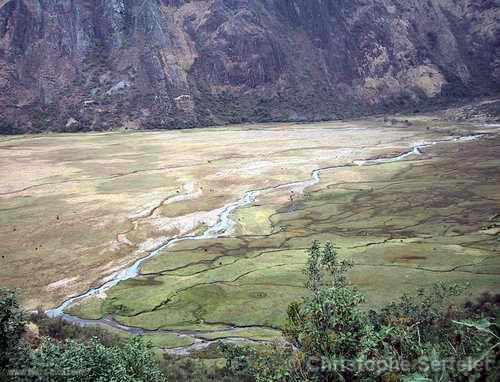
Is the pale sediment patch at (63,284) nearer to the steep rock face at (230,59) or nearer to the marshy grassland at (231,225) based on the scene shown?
the marshy grassland at (231,225)

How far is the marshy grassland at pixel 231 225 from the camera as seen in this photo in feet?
121

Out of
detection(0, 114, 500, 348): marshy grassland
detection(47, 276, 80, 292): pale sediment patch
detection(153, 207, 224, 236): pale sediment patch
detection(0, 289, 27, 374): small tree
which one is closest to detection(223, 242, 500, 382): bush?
detection(0, 289, 27, 374): small tree

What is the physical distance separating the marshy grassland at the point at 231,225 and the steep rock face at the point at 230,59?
119 ft

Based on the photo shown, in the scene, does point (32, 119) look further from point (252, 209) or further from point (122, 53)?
point (252, 209)

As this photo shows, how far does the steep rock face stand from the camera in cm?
14200

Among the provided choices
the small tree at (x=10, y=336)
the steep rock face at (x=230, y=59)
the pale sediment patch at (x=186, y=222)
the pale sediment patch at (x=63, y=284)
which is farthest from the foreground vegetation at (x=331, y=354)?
the steep rock face at (x=230, y=59)

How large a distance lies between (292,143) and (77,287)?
77.0m

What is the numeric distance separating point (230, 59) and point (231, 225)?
4425 inches

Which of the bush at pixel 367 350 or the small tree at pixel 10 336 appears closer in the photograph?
the bush at pixel 367 350

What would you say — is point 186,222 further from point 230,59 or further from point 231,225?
point 230,59

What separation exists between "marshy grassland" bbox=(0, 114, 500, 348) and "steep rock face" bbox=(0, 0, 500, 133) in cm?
3629

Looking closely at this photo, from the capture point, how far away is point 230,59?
161 m

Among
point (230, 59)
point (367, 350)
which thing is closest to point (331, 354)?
point (367, 350)

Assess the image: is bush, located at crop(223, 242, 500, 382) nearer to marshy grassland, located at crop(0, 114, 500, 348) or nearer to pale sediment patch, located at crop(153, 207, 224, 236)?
marshy grassland, located at crop(0, 114, 500, 348)
